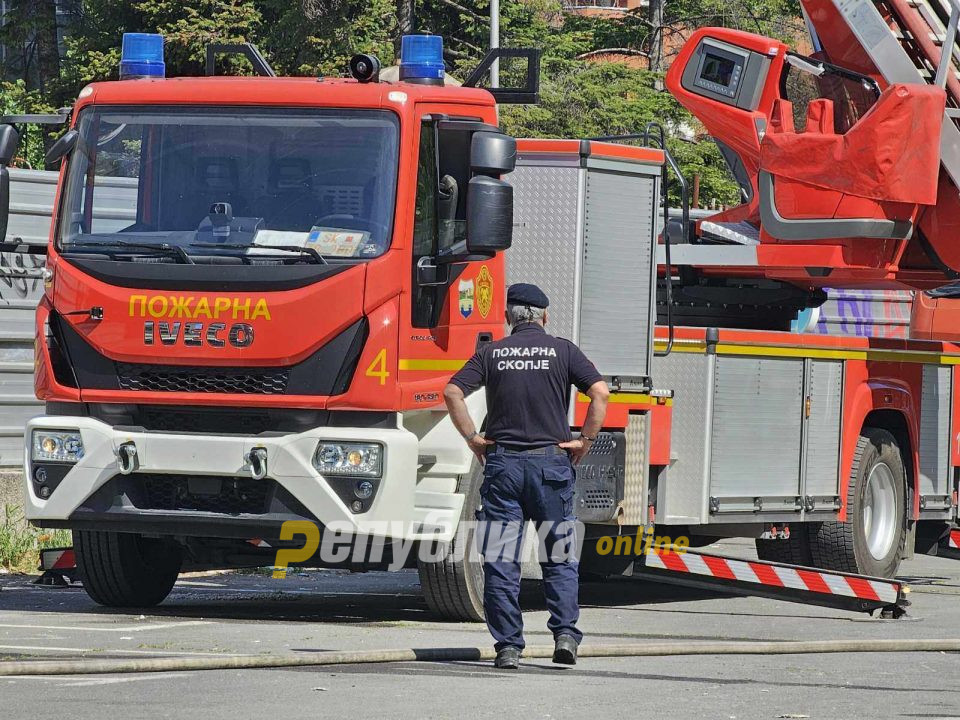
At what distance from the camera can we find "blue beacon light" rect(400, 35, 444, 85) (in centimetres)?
1016

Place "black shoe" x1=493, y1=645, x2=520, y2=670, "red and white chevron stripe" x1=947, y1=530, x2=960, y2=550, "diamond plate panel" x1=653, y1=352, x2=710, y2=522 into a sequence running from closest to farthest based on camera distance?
"black shoe" x1=493, y1=645, x2=520, y2=670 < "diamond plate panel" x1=653, y1=352, x2=710, y2=522 < "red and white chevron stripe" x1=947, y1=530, x2=960, y2=550

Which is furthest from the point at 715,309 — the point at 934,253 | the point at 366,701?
the point at 366,701

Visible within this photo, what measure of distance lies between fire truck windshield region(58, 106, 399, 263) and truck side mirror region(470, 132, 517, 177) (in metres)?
0.42

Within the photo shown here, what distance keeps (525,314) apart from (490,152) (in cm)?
123

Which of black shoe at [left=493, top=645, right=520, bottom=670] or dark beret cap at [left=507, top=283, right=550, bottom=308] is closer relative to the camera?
black shoe at [left=493, top=645, right=520, bottom=670]

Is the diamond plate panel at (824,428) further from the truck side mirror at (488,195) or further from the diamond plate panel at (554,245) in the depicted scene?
the truck side mirror at (488,195)

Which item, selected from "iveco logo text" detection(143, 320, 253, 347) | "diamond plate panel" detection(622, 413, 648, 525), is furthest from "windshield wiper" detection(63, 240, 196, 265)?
"diamond plate panel" detection(622, 413, 648, 525)

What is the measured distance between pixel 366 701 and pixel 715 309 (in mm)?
6864

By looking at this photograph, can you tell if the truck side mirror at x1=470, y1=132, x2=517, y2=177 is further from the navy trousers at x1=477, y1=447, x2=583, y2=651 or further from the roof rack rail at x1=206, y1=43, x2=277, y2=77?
the roof rack rail at x1=206, y1=43, x2=277, y2=77

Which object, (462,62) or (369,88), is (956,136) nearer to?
(369,88)

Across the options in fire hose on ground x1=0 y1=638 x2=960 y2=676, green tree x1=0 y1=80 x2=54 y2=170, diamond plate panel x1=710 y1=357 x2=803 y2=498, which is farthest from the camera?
green tree x1=0 y1=80 x2=54 y2=170

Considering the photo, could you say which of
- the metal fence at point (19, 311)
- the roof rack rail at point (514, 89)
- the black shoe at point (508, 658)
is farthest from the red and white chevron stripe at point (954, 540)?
the metal fence at point (19, 311)

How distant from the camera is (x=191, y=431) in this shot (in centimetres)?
964

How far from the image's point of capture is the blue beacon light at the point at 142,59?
10.5 m
